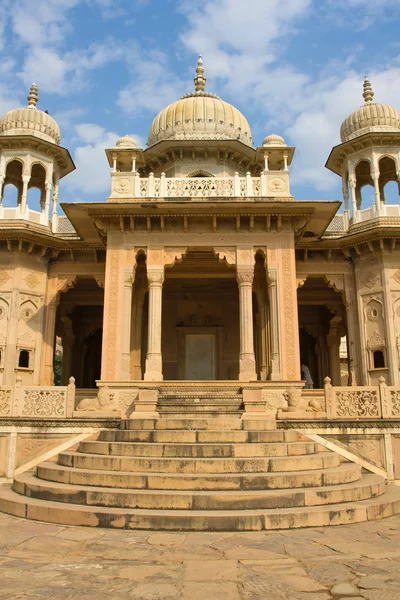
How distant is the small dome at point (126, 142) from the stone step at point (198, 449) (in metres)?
10.6

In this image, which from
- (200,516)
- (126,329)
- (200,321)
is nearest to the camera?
(200,516)

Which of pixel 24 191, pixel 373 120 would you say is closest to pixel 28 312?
pixel 24 191

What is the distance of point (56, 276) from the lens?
18172mm

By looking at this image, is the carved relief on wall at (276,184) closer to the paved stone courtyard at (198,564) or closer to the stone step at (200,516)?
the stone step at (200,516)

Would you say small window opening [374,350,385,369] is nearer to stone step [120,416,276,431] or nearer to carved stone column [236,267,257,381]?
carved stone column [236,267,257,381]

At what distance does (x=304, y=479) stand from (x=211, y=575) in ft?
10.8

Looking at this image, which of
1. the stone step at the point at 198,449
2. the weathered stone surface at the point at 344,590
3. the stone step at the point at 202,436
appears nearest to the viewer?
the weathered stone surface at the point at 344,590

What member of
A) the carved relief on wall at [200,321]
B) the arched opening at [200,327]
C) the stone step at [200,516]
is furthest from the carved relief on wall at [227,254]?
the stone step at [200,516]

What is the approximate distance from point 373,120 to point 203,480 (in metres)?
15.6

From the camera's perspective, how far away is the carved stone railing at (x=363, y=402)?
10781mm

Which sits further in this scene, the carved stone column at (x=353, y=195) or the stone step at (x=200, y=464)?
the carved stone column at (x=353, y=195)

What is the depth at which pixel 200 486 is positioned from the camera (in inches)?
285

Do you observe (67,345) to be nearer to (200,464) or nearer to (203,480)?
(200,464)

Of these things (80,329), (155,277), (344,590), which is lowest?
(344,590)
